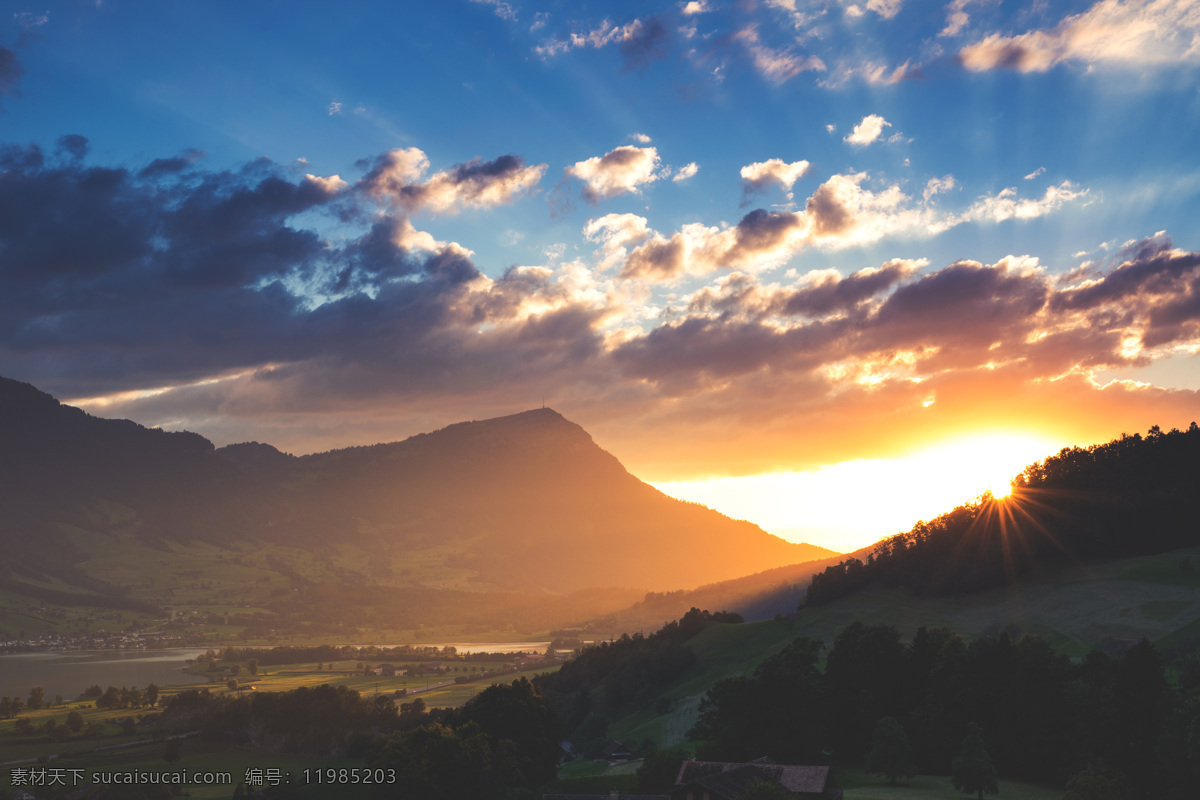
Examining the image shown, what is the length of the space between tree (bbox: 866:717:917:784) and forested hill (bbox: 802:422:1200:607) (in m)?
95.6

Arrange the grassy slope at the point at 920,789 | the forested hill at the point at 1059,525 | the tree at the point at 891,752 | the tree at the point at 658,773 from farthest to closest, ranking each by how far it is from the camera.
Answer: the forested hill at the point at 1059,525 → the tree at the point at 891,752 → the tree at the point at 658,773 → the grassy slope at the point at 920,789

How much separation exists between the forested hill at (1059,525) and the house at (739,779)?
11746 cm

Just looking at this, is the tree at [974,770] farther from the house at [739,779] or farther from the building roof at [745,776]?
the building roof at [745,776]

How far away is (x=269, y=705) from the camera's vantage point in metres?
158

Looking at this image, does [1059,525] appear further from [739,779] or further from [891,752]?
[739,779]

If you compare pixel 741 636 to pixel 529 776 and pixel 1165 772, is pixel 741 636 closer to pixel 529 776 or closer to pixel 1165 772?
pixel 529 776

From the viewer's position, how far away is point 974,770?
2835 inches

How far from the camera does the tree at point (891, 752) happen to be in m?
81.1

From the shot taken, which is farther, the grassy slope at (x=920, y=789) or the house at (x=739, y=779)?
the grassy slope at (x=920, y=789)

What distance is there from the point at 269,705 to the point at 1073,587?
6260 inches

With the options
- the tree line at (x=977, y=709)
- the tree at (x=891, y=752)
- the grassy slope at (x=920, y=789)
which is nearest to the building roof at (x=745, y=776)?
the grassy slope at (x=920, y=789)

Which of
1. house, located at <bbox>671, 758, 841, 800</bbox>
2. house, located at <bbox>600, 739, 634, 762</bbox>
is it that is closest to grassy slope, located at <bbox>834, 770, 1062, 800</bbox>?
house, located at <bbox>671, 758, 841, 800</bbox>

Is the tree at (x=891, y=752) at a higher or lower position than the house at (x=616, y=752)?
higher

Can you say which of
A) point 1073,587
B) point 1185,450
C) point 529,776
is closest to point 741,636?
point 1073,587
